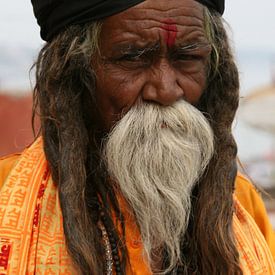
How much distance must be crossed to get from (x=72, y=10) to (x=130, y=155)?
453 mm

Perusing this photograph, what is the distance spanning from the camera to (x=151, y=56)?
241cm

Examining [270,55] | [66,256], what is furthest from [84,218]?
[270,55]

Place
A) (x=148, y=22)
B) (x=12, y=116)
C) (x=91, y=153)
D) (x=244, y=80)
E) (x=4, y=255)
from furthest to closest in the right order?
(x=12, y=116) < (x=244, y=80) < (x=91, y=153) < (x=148, y=22) < (x=4, y=255)

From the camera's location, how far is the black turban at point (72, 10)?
2.37 metres

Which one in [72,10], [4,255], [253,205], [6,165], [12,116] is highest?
[72,10]

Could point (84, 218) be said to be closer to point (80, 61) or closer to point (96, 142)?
point (96, 142)

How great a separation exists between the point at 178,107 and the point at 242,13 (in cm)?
228

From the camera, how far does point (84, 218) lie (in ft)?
7.63

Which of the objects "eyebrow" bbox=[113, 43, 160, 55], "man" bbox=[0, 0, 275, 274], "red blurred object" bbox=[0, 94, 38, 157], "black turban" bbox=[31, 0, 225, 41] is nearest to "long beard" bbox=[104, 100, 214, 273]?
"man" bbox=[0, 0, 275, 274]

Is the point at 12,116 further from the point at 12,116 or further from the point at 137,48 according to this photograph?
the point at 137,48

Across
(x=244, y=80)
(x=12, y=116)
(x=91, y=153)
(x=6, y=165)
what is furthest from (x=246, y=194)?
(x=12, y=116)

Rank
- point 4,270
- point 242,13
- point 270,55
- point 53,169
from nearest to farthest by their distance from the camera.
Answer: point 4,270, point 53,169, point 242,13, point 270,55

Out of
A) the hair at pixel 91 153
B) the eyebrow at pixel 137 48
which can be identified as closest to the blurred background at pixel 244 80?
the hair at pixel 91 153

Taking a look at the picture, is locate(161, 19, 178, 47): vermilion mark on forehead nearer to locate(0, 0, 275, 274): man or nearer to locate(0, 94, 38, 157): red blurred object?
locate(0, 0, 275, 274): man
